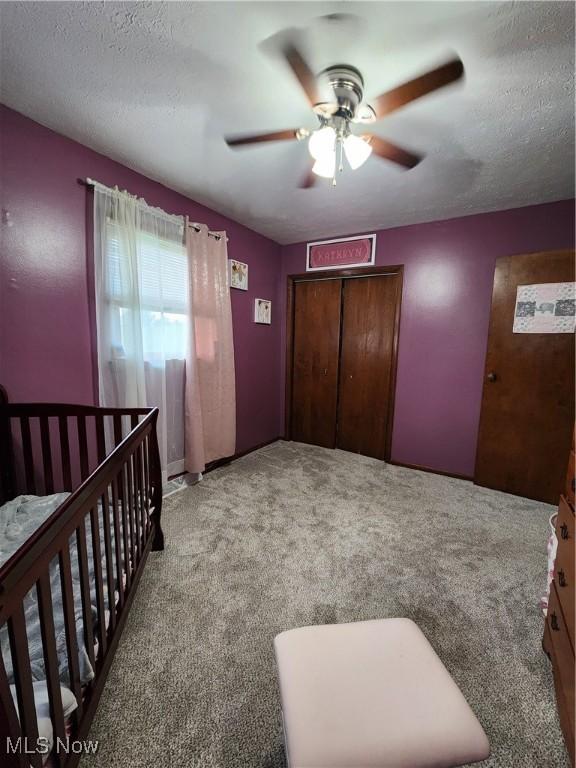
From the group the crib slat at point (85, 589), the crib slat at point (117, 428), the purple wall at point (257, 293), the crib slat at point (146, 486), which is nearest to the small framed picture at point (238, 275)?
the purple wall at point (257, 293)

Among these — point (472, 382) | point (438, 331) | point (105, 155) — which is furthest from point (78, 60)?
point (472, 382)

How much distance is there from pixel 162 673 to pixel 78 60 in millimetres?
2427

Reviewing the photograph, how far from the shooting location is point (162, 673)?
3.78 ft

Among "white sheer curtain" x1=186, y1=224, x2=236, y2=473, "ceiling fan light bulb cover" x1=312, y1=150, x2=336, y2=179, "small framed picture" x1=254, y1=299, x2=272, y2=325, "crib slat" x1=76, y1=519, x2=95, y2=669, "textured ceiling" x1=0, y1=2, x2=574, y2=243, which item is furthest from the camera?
"small framed picture" x1=254, y1=299, x2=272, y2=325

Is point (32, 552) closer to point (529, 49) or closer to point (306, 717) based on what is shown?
point (306, 717)

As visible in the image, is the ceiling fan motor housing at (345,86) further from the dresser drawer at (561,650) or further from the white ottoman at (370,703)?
the dresser drawer at (561,650)

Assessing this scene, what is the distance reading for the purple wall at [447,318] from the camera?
102 inches

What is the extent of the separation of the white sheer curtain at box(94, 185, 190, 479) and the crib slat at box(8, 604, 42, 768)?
166cm

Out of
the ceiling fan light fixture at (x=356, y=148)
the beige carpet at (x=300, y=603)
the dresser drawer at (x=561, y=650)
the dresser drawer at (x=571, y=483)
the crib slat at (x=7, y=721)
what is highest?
the ceiling fan light fixture at (x=356, y=148)

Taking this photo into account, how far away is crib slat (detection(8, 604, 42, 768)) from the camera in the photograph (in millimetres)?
593

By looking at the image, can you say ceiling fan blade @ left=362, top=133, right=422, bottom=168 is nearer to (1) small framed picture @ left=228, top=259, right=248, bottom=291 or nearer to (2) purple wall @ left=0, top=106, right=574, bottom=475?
(2) purple wall @ left=0, top=106, right=574, bottom=475

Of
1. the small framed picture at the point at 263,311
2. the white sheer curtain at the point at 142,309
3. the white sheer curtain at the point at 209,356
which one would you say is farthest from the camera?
the small framed picture at the point at 263,311

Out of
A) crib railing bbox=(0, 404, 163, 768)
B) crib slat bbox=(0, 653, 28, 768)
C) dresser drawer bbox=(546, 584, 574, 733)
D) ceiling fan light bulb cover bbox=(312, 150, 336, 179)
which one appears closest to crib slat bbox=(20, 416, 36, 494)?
crib railing bbox=(0, 404, 163, 768)

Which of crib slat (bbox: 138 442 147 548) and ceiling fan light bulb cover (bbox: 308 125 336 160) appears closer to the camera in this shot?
ceiling fan light bulb cover (bbox: 308 125 336 160)
